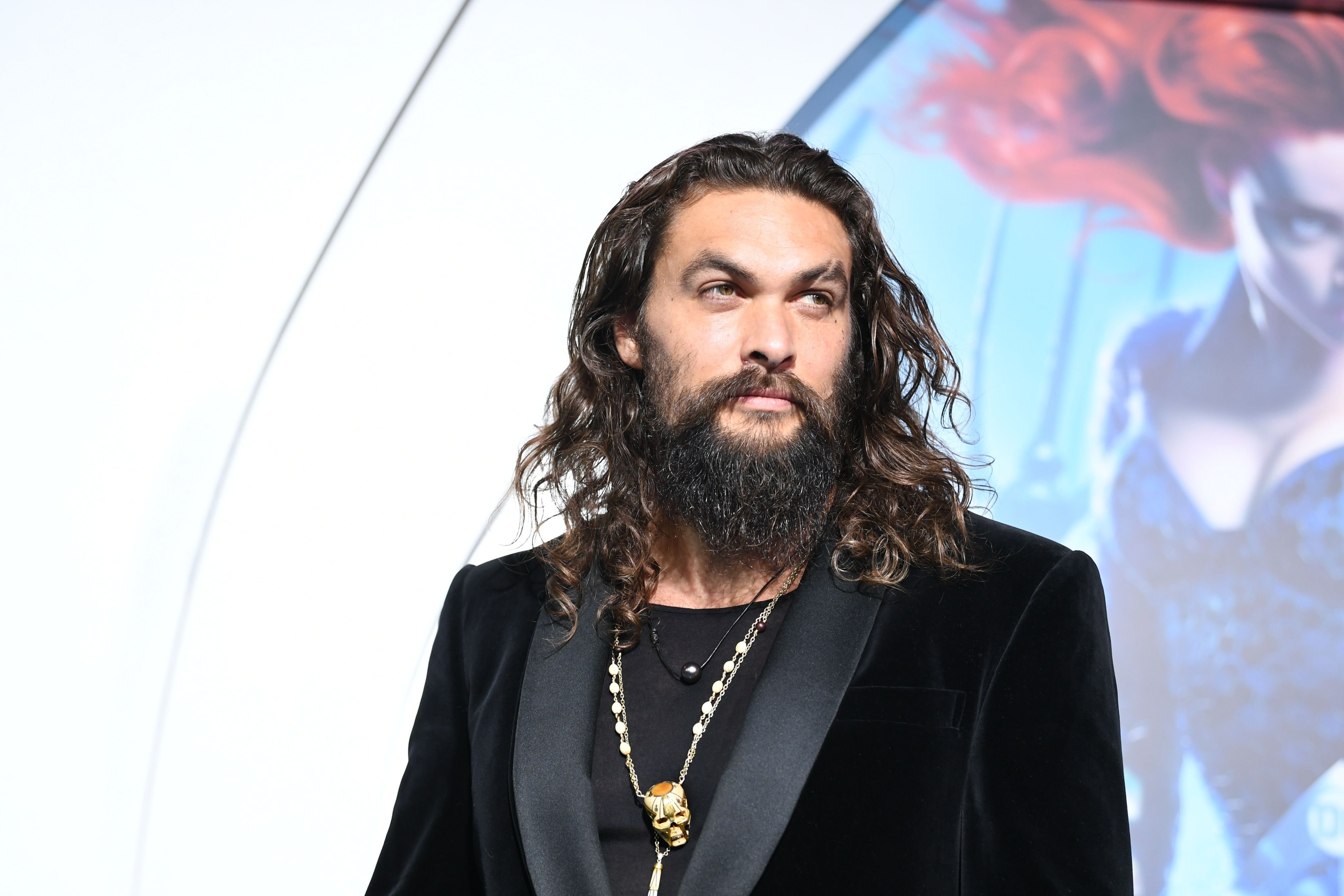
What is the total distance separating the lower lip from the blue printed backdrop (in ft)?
3.03

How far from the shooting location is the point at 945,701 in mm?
1624

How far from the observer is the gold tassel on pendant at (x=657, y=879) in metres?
1.66

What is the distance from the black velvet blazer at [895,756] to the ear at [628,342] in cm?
68

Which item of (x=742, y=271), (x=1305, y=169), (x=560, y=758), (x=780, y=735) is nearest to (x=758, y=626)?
(x=780, y=735)

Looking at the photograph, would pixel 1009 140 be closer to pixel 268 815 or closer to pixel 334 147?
pixel 334 147

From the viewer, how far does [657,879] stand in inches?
65.5

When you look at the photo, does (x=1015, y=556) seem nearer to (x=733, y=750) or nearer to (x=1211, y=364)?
(x=733, y=750)

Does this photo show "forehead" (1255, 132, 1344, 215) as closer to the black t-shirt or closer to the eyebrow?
the eyebrow

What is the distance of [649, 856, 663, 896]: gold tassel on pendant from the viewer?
5.44 feet

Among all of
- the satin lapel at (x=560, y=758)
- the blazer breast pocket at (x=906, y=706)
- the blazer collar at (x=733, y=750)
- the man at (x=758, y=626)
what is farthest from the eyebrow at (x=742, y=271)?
the blazer breast pocket at (x=906, y=706)

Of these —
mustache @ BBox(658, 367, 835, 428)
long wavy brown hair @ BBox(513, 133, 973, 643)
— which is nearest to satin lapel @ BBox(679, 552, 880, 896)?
long wavy brown hair @ BBox(513, 133, 973, 643)

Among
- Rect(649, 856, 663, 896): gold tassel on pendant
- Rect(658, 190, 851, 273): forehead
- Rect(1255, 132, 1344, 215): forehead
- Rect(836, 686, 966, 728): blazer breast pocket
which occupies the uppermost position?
Rect(1255, 132, 1344, 215): forehead

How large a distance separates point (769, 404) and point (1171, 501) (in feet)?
4.14

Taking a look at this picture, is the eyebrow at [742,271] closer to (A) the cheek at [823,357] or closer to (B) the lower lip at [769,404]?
(A) the cheek at [823,357]
